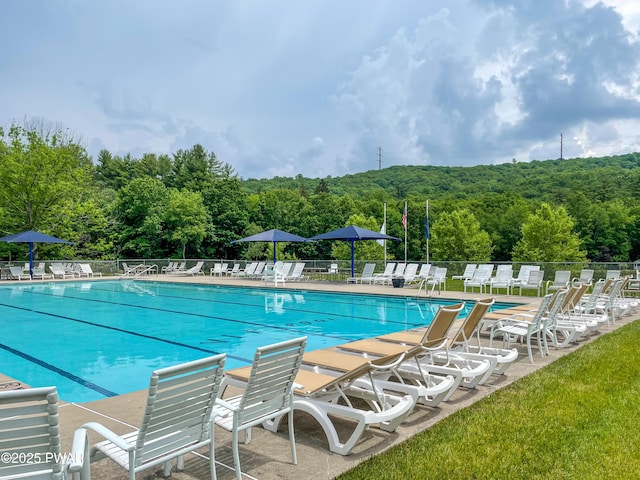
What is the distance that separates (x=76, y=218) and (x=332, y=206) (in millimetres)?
23469

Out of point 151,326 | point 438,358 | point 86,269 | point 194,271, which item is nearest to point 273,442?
point 438,358

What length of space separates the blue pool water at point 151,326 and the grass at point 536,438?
4.20m

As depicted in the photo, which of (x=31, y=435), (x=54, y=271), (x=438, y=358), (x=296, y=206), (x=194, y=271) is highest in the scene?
(x=296, y=206)

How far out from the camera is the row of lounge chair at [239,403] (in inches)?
75.5

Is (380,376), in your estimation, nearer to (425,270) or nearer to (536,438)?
(536,438)

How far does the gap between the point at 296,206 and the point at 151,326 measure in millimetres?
36232

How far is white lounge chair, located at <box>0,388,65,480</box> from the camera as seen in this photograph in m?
1.83

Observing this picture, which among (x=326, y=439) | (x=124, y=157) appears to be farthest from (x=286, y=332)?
(x=124, y=157)

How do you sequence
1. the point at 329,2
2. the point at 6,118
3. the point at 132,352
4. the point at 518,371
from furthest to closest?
the point at 6,118 < the point at 329,2 < the point at 132,352 < the point at 518,371

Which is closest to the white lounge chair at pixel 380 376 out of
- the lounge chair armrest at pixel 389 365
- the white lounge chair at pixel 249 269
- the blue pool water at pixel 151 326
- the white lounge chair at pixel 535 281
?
the lounge chair armrest at pixel 389 365

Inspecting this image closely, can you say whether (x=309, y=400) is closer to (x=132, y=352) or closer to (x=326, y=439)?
(x=326, y=439)

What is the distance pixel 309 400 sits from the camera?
11.7 ft

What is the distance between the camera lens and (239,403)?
9.93 feet

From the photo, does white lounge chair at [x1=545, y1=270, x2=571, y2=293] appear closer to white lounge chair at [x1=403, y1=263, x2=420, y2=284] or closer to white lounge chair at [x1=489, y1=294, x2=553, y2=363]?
white lounge chair at [x1=403, y1=263, x2=420, y2=284]
